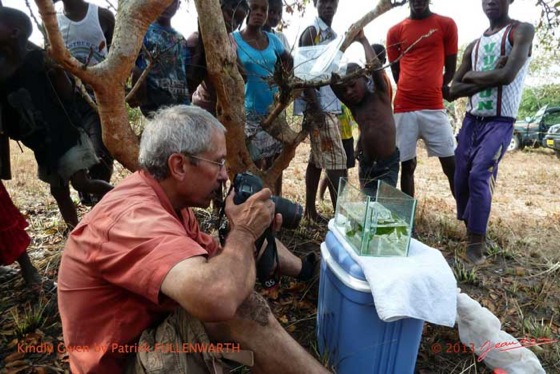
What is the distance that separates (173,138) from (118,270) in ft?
1.81

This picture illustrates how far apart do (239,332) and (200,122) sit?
2.76ft

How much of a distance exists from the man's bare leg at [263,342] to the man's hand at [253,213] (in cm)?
28

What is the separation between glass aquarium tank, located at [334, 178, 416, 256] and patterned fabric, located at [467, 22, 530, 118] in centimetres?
169

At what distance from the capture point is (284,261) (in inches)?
96.6

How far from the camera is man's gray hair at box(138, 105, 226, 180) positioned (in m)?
1.59

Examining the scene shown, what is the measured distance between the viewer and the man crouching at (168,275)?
126cm

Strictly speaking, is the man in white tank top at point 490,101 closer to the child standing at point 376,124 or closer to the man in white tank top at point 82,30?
the child standing at point 376,124

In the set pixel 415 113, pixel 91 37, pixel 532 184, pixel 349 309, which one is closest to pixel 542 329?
pixel 349 309

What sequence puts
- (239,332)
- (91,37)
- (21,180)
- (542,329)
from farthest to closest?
(21,180)
(91,37)
(542,329)
(239,332)

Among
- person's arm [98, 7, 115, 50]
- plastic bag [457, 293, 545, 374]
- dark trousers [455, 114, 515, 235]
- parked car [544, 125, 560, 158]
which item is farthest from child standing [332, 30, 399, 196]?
parked car [544, 125, 560, 158]

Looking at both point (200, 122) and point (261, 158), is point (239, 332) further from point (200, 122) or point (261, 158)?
point (261, 158)

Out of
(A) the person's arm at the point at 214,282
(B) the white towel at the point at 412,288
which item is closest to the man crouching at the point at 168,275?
(A) the person's arm at the point at 214,282

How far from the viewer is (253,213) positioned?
5.24 ft

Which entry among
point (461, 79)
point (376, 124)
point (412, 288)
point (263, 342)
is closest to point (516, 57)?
point (461, 79)
